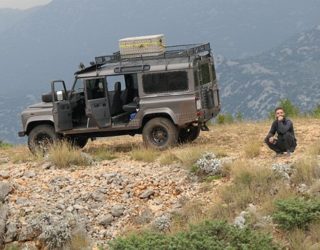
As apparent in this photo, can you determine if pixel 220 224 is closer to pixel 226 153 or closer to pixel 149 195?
pixel 149 195

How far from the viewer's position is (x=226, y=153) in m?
12.9

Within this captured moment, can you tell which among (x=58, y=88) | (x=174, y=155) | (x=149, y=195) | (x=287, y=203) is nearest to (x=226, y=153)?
(x=174, y=155)

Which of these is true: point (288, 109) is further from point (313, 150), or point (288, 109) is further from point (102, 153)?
point (313, 150)

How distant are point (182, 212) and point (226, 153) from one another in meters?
2.74

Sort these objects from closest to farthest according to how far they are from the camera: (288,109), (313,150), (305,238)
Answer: (305,238) → (313,150) → (288,109)

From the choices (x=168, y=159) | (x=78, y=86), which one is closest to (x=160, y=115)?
(x=168, y=159)

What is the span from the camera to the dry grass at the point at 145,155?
43.1 ft

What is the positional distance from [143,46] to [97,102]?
1.84 meters

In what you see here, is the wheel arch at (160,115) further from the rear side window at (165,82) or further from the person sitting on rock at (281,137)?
the person sitting on rock at (281,137)

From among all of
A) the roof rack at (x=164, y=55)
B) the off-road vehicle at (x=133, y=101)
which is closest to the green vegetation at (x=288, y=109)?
the off-road vehicle at (x=133, y=101)

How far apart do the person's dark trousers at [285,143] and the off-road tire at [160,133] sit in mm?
2945

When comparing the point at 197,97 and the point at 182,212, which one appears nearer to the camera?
the point at 182,212

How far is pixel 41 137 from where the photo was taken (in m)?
15.1

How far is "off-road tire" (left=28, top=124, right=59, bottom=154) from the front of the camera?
1500 cm
